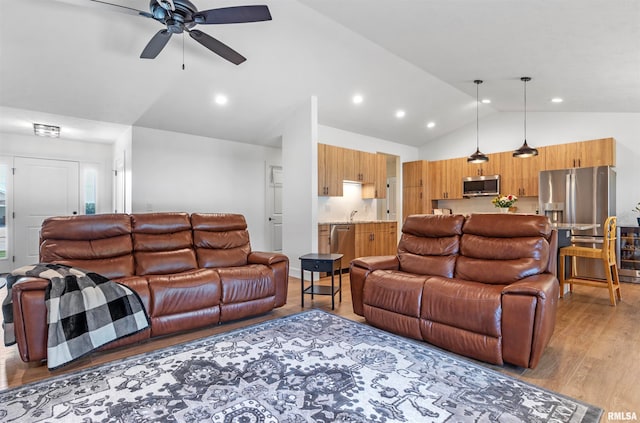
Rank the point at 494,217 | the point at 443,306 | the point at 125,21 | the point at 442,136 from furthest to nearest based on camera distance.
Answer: the point at 442,136 → the point at 125,21 → the point at 494,217 → the point at 443,306

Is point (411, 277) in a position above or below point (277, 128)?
below

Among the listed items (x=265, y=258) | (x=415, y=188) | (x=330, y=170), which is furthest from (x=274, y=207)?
(x=265, y=258)

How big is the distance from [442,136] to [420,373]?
667 cm

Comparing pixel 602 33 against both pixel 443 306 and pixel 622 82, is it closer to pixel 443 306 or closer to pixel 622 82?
pixel 622 82

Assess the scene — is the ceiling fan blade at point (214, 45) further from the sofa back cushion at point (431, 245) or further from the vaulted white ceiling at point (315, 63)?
the sofa back cushion at point (431, 245)

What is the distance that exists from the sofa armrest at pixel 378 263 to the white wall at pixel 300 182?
184cm

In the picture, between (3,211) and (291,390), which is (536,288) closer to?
(291,390)

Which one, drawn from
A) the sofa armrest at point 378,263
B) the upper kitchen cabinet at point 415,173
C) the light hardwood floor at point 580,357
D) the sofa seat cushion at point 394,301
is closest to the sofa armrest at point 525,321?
the light hardwood floor at point 580,357

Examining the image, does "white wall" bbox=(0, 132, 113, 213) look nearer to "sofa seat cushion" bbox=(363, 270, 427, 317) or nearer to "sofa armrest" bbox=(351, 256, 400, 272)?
"sofa armrest" bbox=(351, 256, 400, 272)

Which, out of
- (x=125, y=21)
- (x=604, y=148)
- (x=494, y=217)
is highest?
(x=125, y=21)

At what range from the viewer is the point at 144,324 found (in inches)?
103

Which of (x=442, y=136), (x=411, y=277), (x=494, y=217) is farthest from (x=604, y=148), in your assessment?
(x=411, y=277)

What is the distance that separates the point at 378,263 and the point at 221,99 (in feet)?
11.3

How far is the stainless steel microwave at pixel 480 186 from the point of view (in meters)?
6.56
